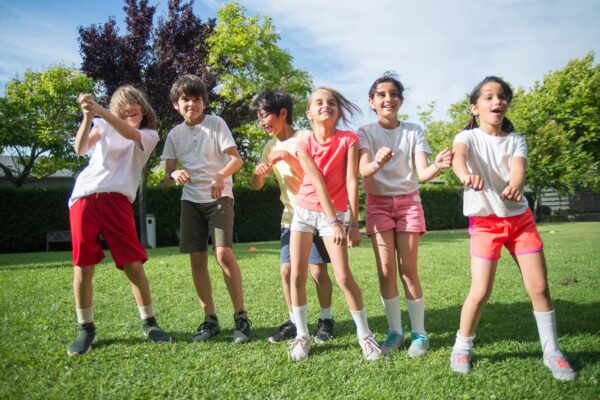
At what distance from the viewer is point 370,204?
131 inches

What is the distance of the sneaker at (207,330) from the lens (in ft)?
11.3

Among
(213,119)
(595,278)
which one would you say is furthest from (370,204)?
(595,278)

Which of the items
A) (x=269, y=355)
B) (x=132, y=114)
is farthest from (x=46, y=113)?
(x=269, y=355)

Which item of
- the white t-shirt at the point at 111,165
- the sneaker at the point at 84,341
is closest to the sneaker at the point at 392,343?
the sneaker at the point at 84,341

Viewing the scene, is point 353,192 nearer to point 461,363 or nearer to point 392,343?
point 392,343

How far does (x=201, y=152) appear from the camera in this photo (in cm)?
368

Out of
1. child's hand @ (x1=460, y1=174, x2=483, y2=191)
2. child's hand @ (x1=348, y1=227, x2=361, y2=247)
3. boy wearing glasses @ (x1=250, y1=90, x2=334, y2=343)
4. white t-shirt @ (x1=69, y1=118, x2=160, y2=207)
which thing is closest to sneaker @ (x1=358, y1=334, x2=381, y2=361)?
boy wearing glasses @ (x1=250, y1=90, x2=334, y2=343)

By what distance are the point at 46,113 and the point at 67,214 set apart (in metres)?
10.5

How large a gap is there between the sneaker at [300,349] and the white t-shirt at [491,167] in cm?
142

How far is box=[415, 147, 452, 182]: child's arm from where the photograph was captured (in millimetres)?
2822

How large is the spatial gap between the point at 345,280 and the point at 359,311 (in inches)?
9.9

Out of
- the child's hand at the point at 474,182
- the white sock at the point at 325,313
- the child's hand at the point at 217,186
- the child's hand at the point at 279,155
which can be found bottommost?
the white sock at the point at 325,313

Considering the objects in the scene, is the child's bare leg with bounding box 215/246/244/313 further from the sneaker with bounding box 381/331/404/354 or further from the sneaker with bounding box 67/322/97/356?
the sneaker with bounding box 381/331/404/354

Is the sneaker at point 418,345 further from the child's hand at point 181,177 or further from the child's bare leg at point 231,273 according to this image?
the child's hand at point 181,177
